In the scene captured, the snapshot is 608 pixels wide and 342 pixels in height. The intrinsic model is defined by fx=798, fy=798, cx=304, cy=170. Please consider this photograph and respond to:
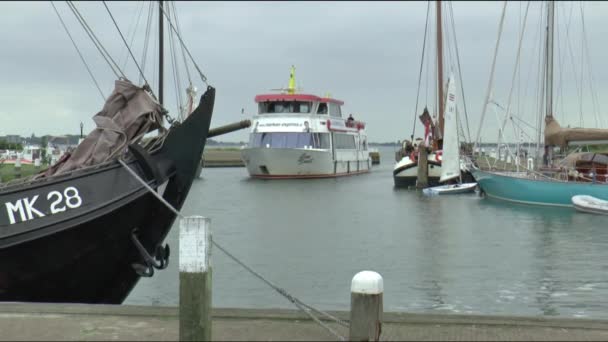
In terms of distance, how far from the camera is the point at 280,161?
165ft

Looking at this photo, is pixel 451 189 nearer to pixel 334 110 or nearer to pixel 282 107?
pixel 282 107

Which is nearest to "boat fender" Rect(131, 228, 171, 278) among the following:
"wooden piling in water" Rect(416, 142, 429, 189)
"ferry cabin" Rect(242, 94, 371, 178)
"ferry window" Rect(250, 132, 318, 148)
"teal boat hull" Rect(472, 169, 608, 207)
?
"teal boat hull" Rect(472, 169, 608, 207)

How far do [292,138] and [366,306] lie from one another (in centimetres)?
4430

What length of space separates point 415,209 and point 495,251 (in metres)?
11.7

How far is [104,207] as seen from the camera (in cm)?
888

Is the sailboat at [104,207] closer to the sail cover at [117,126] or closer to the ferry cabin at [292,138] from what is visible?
the sail cover at [117,126]

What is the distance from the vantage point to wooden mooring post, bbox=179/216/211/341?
5508 mm

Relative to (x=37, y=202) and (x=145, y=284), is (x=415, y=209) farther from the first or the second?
(x=37, y=202)

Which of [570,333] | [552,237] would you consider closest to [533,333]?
[570,333]

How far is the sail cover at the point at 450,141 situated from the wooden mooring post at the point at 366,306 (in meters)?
30.0

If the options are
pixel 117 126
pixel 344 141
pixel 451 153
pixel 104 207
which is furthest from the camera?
pixel 344 141

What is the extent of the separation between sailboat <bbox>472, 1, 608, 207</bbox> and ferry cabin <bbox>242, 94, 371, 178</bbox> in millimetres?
21546

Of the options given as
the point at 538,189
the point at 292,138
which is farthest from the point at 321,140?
the point at 538,189

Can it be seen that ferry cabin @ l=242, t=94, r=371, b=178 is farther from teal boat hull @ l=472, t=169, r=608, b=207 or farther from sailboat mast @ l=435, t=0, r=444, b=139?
teal boat hull @ l=472, t=169, r=608, b=207
